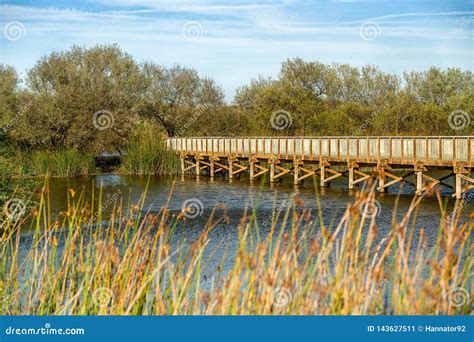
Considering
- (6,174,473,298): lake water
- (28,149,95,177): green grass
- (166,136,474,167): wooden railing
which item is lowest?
(6,174,473,298): lake water

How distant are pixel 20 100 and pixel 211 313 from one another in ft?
139

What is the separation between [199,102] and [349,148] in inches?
1012

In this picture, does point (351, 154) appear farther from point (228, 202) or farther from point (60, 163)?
point (60, 163)

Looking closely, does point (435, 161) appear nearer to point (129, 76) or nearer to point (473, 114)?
point (473, 114)

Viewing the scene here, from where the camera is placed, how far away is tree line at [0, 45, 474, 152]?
4456 centimetres

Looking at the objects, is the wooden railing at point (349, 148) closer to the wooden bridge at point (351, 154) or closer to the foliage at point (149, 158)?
the wooden bridge at point (351, 154)

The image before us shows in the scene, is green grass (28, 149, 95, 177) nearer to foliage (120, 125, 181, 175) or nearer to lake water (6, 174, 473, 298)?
lake water (6, 174, 473, 298)

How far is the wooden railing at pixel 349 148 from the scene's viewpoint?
26897mm

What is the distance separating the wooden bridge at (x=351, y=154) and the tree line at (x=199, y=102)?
552cm

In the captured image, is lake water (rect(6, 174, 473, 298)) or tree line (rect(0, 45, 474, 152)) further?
tree line (rect(0, 45, 474, 152))

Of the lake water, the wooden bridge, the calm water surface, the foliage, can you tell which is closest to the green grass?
the calm water surface

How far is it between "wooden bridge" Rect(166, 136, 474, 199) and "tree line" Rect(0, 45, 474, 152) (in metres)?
5.52
